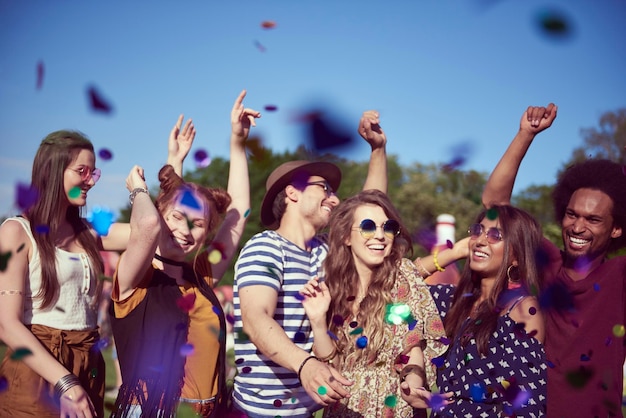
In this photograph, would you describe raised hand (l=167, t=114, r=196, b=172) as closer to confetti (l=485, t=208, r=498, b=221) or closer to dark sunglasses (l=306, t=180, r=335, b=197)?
dark sunglasses (l=306, t=180, r=335, b=197)

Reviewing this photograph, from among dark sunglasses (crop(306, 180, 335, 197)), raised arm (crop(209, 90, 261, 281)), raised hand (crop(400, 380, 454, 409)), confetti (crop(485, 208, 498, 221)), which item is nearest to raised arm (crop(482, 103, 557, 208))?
confetti (crop(485, 208, 498, 221))

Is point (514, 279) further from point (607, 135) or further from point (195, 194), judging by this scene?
point (607, 135)

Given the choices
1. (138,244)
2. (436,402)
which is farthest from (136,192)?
(436,402)

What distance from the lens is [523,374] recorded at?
10.2 feet

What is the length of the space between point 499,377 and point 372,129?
5.41 ft

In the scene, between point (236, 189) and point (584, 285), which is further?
point (236, 189)

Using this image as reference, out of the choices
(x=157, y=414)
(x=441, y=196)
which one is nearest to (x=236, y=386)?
(x=157, y=414)

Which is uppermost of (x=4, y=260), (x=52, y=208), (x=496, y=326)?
(x=52, y=208)

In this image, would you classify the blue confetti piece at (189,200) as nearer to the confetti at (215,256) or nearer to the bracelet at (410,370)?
the confetti at (215,256)

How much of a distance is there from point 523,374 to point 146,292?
1.88m

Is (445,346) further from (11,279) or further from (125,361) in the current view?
(11,279)

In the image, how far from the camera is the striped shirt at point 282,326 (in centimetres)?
317

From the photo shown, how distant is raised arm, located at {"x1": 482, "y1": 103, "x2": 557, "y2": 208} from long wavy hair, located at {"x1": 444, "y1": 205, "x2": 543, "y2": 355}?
0.67ft

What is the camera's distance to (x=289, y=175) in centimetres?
368
